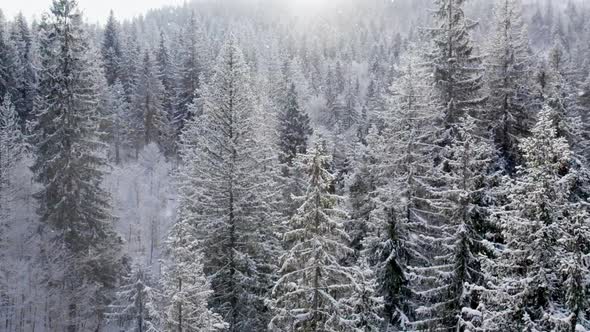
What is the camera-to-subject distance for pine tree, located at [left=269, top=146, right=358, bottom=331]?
14.4m

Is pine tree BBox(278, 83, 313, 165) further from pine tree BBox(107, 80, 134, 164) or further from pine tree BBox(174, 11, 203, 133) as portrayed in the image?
pine tree BBox(107, 80, 134, 164)

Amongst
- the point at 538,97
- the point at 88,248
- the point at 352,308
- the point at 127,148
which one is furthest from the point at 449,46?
the point at 127,148

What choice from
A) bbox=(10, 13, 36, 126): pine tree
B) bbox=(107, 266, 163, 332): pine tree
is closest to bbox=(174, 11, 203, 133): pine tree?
bbox=(10, 13, 36, 126): pine tree

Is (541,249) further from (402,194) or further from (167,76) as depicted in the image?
(167,76)

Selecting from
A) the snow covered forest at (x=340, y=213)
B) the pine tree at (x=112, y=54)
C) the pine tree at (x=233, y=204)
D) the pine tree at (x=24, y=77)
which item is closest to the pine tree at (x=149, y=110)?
the pine tree at (x=24, y=77)

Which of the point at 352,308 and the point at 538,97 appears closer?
the point at 352,308

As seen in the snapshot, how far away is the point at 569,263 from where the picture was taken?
1049cm

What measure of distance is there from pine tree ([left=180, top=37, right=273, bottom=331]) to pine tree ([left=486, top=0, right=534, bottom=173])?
12.5 m

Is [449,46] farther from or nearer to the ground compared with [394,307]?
farther from the ground

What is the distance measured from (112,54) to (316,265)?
67.3 metres

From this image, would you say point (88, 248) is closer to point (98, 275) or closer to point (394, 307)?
point (98, 275)

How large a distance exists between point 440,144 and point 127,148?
47.5 meters

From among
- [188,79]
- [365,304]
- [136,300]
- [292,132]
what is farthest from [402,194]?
[188,79]

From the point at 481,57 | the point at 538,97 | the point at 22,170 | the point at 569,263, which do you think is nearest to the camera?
the point at 569,263
